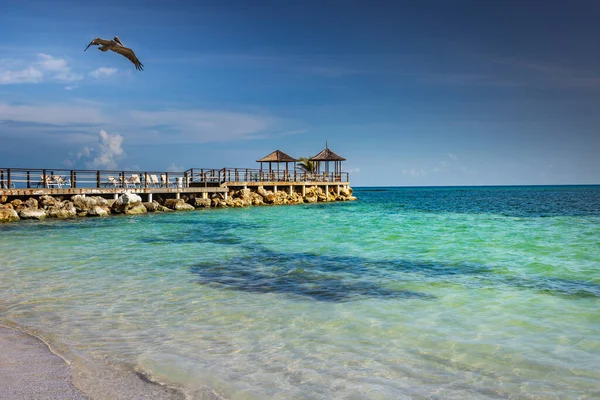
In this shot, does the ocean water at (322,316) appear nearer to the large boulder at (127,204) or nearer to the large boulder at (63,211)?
the large boulder at (63,211)

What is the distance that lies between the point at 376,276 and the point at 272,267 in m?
2.49

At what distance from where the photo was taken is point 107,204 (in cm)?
2939

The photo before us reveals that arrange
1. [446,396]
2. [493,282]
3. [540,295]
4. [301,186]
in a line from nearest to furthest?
[446,396] < [540,295] < [493,282] < [301,186]

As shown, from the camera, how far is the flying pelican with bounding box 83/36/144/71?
1596 cm

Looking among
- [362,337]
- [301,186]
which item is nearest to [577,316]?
[362,337]

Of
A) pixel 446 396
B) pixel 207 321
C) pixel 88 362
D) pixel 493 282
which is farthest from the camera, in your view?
pixel 493 282

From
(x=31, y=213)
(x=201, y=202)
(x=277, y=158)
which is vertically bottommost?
(x=31, y=213)

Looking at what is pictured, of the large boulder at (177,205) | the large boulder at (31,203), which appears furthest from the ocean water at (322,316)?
the large boulder at (177,205)

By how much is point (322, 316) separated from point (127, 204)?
25.0 metres

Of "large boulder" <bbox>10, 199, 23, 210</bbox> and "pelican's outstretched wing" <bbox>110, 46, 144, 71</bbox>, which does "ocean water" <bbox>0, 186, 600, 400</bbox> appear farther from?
"large boulder" <bbox>10, 199, 23, 210</bbox>

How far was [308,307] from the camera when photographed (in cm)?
737

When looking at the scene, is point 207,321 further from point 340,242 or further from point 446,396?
point 340,242

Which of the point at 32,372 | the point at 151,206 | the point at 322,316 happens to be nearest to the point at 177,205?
the point at 151,206

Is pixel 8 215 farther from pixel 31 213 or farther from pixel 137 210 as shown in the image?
pixel 137 210
